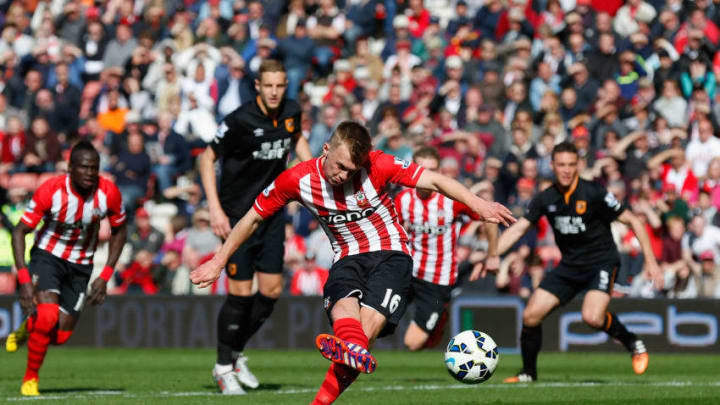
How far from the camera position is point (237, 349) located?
1130 centimetres

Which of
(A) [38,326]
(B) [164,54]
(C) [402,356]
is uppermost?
(B) [164,54]

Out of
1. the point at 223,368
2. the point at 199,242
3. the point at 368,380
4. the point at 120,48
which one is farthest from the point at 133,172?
the point at 223,368

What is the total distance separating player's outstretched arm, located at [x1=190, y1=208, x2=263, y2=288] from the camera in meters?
8.21

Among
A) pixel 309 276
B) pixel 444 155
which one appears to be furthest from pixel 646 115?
pixel 309 276

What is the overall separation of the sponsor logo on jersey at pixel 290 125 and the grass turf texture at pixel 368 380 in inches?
87.3

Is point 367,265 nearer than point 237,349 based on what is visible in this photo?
Yes

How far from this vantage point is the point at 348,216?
28.7 ft

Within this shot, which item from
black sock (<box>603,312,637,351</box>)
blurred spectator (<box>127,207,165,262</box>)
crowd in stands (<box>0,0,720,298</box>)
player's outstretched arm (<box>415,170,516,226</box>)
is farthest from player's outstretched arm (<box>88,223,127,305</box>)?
blurred spectator (<box>127,207,165,262</box>)

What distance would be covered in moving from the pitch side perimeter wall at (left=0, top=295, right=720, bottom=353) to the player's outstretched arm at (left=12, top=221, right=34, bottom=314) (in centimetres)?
733

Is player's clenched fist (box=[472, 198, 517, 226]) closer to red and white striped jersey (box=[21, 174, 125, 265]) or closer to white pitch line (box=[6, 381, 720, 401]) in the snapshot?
white pitch line (box=[6, 381, 720, 401])

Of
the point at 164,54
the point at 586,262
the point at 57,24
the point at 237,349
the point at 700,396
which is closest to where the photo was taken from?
the point at 700,396

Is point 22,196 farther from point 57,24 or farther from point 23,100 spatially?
point 57,24

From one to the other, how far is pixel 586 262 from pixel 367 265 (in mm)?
4267

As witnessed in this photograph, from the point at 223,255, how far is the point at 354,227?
94cm
